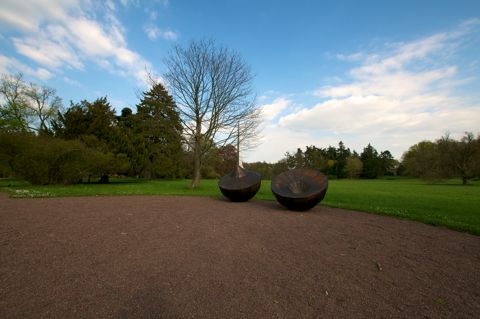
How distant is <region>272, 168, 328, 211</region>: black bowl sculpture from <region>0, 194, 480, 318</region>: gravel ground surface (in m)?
1.86

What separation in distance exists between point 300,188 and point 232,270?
669 centimetres

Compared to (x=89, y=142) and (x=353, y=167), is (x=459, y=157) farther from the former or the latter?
(x=89, y=142)

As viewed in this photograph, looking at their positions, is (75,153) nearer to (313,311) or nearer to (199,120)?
(199,120)

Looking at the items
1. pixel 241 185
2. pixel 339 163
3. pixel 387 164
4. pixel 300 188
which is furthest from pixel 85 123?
pixel 387 164

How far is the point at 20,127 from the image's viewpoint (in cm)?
3067

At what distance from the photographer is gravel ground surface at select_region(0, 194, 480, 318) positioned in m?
3.11

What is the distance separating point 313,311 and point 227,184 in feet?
32.9

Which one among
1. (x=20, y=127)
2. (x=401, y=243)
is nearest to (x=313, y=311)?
(x=401, y=243)

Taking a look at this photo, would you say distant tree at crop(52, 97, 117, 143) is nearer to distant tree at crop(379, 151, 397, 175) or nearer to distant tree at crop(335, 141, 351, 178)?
distant tree at crop(335, 141, 351, 178)

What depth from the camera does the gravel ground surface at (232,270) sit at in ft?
10.2

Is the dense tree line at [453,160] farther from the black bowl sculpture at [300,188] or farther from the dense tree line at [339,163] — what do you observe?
the black bowl sculpture at [300,188]

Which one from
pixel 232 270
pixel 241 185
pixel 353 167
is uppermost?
pixel 353 167

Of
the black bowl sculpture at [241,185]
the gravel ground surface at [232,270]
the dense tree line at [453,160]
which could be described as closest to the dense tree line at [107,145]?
the dense tree line at [453,160]

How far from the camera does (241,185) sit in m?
12.5
